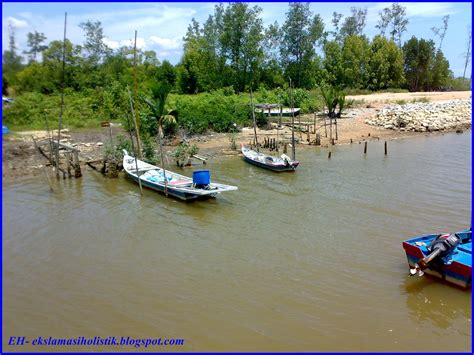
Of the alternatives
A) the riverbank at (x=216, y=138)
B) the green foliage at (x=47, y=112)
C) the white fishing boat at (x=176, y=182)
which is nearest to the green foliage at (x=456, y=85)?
the riverbank at (x=216, y=138)

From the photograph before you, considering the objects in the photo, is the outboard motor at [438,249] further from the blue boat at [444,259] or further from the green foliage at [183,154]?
the green foliage at [183,154]

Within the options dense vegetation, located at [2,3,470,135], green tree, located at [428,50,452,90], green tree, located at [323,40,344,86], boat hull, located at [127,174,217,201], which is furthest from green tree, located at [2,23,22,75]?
green tree, located at [428,50,452,90]

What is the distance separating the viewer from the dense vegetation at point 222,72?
94.0 ft

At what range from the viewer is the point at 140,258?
1074 cm

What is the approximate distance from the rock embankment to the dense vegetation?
5.49m

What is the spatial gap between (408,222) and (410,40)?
→ 158 ft

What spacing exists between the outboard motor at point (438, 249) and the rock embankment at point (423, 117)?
24823 mm

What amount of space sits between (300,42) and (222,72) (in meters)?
8.86

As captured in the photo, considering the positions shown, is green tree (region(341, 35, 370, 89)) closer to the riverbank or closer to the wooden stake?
the riverbank

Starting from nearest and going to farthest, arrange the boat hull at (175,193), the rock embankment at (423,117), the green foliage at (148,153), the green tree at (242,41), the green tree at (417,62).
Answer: the boat hull at (175,193)
the green foliage at (148,153)
the rock embankment at (423,117)
the green tree at (242,41)
the green tree at (417,62)

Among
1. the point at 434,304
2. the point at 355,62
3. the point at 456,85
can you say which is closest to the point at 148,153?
the point at 434,304

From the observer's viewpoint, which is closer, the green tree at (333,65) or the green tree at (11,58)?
the green tree at (11,58)

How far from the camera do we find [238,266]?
33.3ft

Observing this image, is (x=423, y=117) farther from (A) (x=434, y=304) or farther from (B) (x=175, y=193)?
(A) (x=434, y=304)
